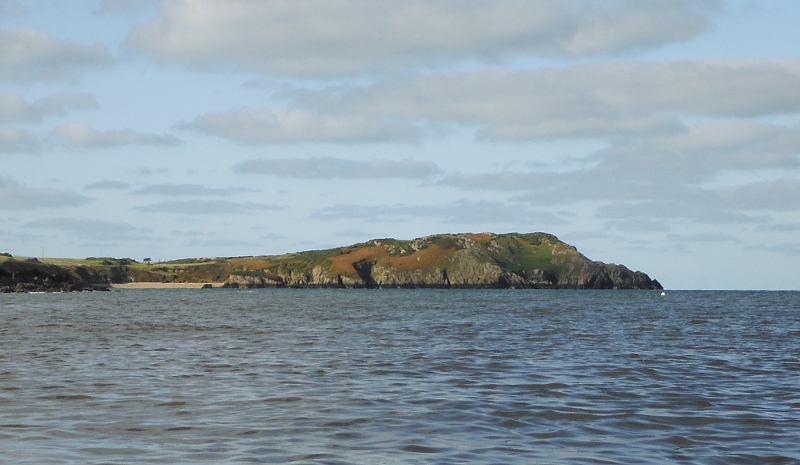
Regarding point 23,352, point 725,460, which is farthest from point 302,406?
point 23,352

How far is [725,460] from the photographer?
49.4ft

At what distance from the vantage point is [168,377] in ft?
86.2

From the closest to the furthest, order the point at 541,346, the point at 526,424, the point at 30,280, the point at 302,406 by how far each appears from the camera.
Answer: the point at 526,424 → the point at 302,406 → the point at 541,346 → the point at 30,280

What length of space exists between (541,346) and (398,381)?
15.3 meters

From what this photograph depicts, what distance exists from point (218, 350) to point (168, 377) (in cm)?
1034

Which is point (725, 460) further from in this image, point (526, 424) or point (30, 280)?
point (30, 280)

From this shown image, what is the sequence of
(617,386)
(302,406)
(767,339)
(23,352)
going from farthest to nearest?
1. (767,339)
2. (23,352)
3. (617,386)
4. (302,406)

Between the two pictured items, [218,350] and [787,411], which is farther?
[218,350]

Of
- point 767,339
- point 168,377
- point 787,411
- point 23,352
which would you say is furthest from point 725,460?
point 767,339

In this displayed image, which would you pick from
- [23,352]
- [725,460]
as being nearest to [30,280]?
[23,352]

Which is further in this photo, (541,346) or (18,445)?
(541,346)

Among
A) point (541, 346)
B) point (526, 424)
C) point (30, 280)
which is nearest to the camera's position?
point (526, 424)

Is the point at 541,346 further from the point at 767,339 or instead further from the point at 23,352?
the point at 23,352

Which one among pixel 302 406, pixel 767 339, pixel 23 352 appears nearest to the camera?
pixel 302 406
